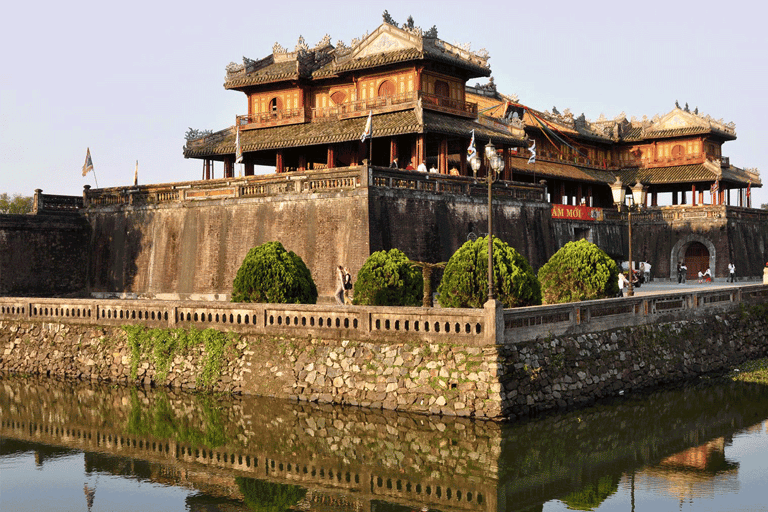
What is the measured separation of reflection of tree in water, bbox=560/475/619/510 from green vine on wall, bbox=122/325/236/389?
9593 millimetres

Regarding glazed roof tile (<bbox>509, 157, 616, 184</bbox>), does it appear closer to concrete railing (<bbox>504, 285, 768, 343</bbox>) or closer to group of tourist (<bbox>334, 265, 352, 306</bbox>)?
concrete railing (<bbox>504, 285, 768, 343</bbox>)

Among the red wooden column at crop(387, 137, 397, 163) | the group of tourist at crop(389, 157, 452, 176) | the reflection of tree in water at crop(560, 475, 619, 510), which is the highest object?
the red wooden column at crop(387, 137, 397, 163)

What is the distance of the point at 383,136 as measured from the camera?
34.2 metres

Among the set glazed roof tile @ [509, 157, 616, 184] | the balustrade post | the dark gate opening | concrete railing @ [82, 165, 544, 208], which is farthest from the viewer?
glazed roof tile @ [509, 157, 616, 184]

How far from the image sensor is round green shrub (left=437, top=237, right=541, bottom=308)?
20234mm

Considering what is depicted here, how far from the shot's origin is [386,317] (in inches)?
719

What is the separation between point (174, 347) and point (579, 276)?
→ 11.0 metres

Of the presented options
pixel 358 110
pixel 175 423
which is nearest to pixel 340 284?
pixel 175 423

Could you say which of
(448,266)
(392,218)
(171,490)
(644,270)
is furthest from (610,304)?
(644,270)

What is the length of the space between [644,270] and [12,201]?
4783 centimetres

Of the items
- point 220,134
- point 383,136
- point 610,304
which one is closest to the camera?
point 610,304

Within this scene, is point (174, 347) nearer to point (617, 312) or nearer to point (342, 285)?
point (342, 285)

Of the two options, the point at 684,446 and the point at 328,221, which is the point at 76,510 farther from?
the point at 328,221

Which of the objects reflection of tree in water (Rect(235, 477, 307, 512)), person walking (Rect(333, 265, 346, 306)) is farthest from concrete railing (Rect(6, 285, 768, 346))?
reflection of tree in water (Rect(235, 477, 307, 512))
